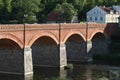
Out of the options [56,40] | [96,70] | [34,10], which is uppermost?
[34,10]

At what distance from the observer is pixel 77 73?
6069 centimetres

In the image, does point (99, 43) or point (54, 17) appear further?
point (54, 17)

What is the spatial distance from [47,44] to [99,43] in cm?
1888

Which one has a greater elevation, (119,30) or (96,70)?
(119,30)

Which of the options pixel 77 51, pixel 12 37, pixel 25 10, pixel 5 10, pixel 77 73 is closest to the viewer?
pixel 12 37

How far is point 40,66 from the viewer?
222ft

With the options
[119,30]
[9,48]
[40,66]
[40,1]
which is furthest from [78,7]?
[9,48]

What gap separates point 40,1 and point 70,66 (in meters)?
61.6

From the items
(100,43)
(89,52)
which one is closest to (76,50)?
(89,52)

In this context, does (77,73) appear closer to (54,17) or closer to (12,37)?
(12,37)

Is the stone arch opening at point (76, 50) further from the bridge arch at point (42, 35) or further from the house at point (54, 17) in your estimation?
the house at point (54, 17)

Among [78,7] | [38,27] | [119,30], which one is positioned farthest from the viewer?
[78,7]

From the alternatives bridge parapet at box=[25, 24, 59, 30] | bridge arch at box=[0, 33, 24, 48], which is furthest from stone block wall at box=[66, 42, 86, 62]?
bridge arch at box=[0, 33, 24, 48]

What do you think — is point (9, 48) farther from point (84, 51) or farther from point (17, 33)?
point (84, 51)
